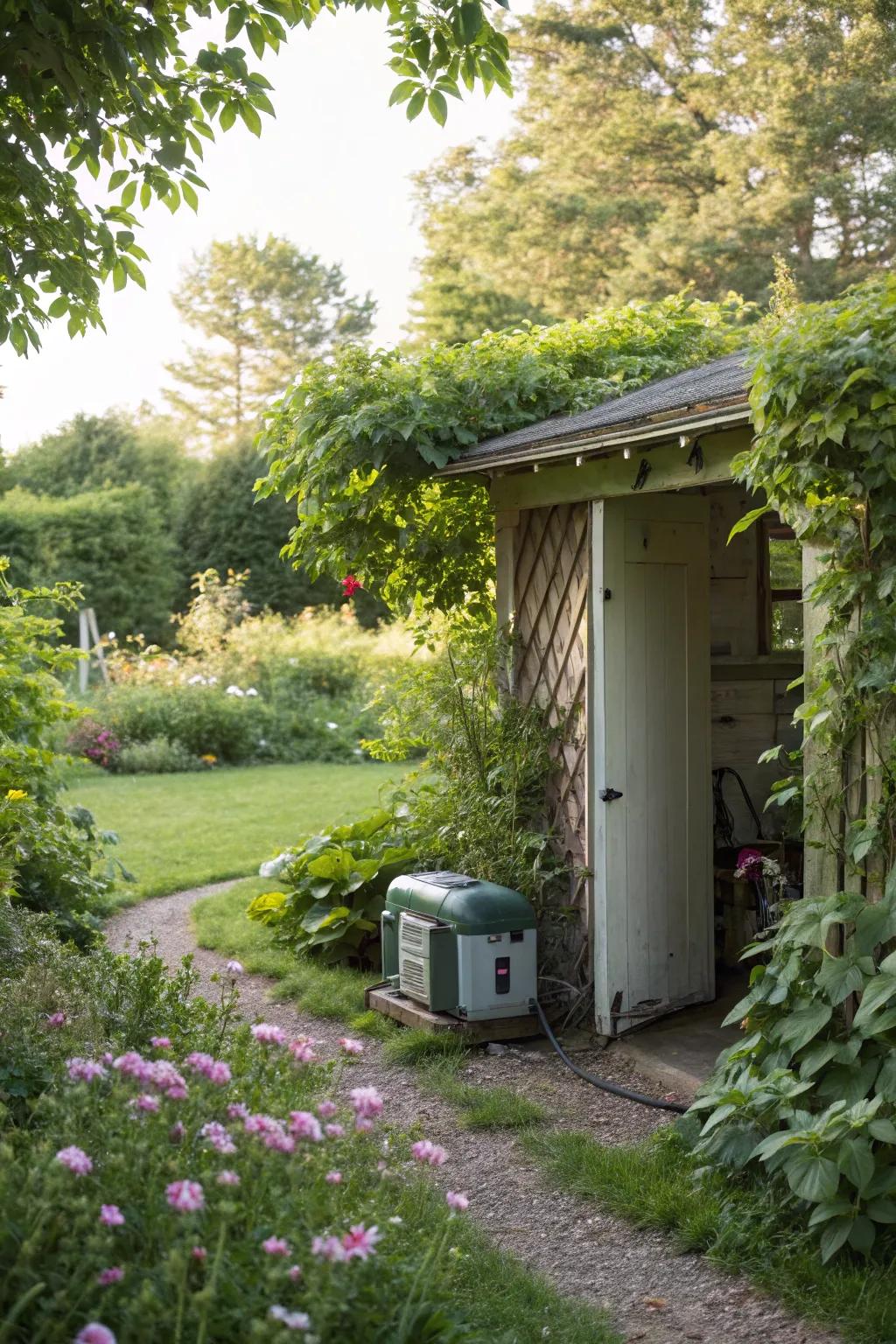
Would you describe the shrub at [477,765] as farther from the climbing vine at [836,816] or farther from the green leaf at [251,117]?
the green leaf at [251,117]

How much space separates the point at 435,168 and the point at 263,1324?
23007 mm

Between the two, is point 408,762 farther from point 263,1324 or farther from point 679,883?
point 263,1324

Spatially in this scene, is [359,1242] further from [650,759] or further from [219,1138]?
[650,759]

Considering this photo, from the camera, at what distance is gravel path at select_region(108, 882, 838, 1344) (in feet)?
10.0

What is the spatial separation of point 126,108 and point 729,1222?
3826 millimetres

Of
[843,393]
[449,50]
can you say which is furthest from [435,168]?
[843,393]

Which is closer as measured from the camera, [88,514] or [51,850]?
[51,850]

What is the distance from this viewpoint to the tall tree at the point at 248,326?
32438 millimetres

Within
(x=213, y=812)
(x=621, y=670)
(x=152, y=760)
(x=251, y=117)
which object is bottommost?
(x=213, y=812)

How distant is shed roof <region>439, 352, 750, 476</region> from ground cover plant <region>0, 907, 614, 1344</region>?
2314 mm

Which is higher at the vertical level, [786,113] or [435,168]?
[435,168]

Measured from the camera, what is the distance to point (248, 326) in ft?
107

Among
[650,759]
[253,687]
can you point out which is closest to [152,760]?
[253,687]

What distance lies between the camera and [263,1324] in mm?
1976
